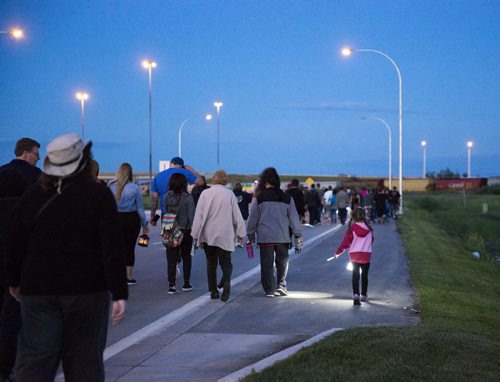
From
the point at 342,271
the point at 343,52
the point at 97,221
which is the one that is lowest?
the point at 342,271

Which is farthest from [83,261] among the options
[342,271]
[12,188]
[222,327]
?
[342,271]

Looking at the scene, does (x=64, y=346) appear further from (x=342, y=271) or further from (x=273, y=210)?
(x=342, y=271)

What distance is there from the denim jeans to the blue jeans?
793 centimetres

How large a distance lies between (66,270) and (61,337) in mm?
390

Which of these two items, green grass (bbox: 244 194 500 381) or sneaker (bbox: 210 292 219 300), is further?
sneaker (bbox: 210 292 219 300)

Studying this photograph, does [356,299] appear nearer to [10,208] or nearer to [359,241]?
[359,241]

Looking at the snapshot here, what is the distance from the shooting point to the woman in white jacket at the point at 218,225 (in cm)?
1208

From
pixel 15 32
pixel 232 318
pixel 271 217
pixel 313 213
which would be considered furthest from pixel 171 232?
pixel 313 213

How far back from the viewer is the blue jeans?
15.9 ft

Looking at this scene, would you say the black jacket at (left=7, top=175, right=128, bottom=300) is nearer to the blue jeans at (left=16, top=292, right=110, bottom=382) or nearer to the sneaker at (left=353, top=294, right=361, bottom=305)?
the blue jeans at (left=16, top=292, right=110, bottom=382)

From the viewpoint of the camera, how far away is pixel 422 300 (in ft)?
41.7

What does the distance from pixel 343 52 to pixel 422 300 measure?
3141 centimetres

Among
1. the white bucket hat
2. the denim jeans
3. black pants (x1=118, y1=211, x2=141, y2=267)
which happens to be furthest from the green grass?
black pants (x1=118, y1=211, x2=141, y2=267)

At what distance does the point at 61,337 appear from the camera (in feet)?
16.0
